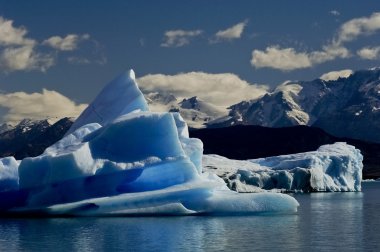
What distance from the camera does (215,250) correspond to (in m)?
25.7

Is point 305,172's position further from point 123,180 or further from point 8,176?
point 8,176

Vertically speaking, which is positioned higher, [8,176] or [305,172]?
[305,172]

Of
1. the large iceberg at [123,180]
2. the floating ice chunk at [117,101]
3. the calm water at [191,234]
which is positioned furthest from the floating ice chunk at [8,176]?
the floating ice chunk at [117,101]

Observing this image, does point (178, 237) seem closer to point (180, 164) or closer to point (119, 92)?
point (180, 164)

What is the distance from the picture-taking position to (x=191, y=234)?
1181 inches

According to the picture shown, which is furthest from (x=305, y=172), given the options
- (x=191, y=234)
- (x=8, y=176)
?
(x=191, y=234)

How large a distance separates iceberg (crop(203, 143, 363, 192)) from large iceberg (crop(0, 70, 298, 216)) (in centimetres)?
3884

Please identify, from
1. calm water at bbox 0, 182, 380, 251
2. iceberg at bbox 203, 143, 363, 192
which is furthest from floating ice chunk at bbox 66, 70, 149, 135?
iceberg at bbox 203, 143, 363, 192

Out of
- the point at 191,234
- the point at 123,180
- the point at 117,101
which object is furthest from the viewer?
the point at 117,101

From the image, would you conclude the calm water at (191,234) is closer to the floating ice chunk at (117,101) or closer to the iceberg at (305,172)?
the floating ice chunk at (117,101)

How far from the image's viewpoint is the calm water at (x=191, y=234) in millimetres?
26953

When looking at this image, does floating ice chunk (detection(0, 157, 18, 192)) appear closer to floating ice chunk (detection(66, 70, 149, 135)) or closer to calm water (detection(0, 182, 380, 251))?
calm water (detection(0, 182, 380, 251))

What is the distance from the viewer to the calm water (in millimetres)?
26953

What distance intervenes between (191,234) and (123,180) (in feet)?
22.7
